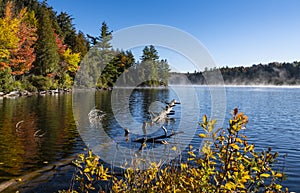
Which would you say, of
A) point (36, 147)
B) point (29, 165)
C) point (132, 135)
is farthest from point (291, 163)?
point (36, 147)

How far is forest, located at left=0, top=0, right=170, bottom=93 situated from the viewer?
4194 centimetres

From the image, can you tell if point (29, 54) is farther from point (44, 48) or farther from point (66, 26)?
point (66, 26)

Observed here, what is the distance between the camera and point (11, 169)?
31.7 ft

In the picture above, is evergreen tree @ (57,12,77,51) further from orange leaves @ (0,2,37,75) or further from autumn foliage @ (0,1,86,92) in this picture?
orange leaves @ (0,2,37,75)

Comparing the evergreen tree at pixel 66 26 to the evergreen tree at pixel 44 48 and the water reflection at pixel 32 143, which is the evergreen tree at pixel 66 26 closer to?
the evergreen tree at pixel 44 48

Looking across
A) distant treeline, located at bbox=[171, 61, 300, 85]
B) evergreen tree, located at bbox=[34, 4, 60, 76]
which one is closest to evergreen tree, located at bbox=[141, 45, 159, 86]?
evergreen tree, located at bbox=[34, 4, 60, 76]

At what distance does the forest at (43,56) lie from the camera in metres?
41.9

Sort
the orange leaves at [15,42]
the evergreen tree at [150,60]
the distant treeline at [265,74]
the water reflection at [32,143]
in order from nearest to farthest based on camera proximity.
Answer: the water reflection at [32,143], the evergreen tree at [150,60], the orange leaves at [15,42], the distant treeline at [265,74]

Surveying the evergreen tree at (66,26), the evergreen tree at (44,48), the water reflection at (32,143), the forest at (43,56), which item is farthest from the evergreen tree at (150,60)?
the evergreen tree at (66,26)

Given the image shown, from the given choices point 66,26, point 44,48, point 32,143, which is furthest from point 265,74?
point 32,143

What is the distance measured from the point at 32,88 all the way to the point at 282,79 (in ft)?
537

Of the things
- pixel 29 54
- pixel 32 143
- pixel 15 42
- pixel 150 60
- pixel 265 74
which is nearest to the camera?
pixel 32 143

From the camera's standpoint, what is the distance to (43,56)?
5525 centimetres

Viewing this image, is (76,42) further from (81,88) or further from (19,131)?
(19,131)
